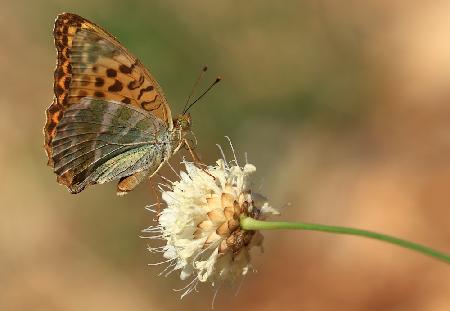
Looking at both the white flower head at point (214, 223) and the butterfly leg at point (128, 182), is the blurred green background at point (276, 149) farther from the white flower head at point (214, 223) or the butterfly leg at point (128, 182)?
the white flower head at point (214, 223)

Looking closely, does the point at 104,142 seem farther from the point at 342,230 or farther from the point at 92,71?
the point at 342,230

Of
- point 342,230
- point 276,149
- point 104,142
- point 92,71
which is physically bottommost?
point 342,230

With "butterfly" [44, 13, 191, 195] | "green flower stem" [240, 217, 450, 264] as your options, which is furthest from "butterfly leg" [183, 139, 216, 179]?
"green flower stem" [240, 217, 450, 264]

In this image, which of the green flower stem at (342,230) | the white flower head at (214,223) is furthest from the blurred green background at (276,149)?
the green flower stem at (342,230)

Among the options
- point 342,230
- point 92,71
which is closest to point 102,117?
point 92,71

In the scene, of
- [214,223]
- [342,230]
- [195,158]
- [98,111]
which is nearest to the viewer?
[342,230]

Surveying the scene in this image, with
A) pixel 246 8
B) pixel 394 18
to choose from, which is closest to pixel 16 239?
pixel 246 8

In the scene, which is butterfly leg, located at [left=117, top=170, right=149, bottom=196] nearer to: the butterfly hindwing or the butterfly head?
the butterfly hindwing
